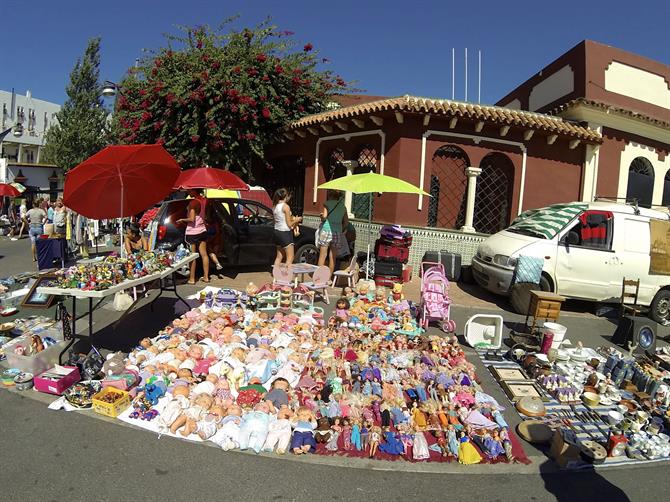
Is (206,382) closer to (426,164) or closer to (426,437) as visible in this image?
(426,437)

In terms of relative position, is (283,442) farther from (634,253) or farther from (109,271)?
(634,253)

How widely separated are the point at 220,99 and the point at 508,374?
1203cm

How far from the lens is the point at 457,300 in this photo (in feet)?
29.7

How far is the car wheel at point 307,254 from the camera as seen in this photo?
10196 mm

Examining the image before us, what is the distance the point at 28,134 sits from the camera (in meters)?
47.7

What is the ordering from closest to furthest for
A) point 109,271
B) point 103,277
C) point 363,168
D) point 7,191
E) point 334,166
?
point 103,277, point 109,271, point 363,168, point 334,166, point 7,191

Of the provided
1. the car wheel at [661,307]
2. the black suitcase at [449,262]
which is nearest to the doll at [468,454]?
A: the car wheel at [661,307]

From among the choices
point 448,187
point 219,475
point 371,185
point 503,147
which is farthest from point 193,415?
point 503,147

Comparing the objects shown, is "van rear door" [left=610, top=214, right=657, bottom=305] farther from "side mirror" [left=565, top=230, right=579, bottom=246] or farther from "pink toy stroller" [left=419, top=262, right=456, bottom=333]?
"pink toy stroller" [left=419, top=262, right=456, bottom=333]

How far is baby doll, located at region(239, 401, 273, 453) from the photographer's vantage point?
3.63 meters

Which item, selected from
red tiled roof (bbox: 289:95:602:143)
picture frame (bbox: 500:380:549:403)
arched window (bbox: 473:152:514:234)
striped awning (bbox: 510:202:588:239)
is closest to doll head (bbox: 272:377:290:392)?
picture frame (bbox: 500:380:549:403)

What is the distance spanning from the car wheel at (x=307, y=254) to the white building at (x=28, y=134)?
33182 mm

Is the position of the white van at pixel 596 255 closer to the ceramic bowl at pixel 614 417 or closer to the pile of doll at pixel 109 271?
the ceramic bowl at pixel 614 417

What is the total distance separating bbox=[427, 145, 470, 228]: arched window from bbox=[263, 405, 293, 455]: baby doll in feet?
31.3
